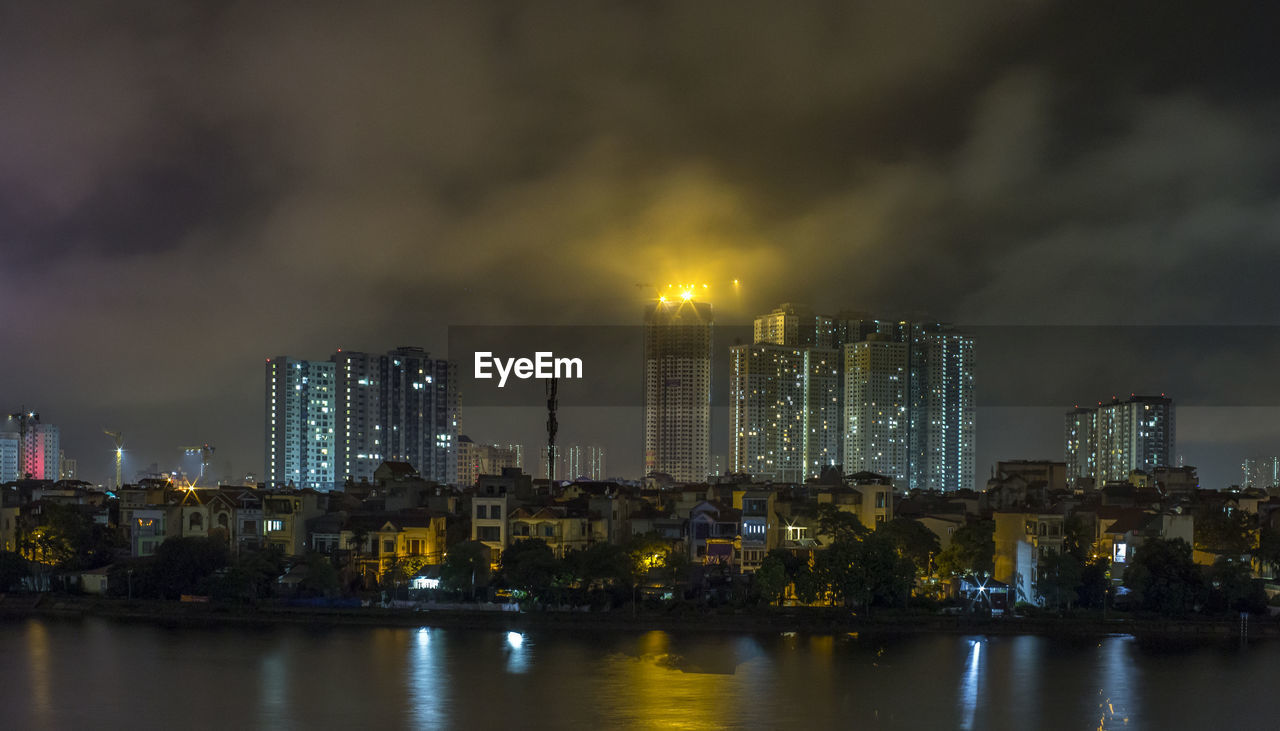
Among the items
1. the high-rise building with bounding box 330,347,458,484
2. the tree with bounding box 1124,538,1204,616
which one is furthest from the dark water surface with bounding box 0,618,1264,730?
the high-rise building with bounding box 330,347,458,484

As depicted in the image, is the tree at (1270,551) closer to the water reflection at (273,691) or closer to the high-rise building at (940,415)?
the water reflection at (273,691)

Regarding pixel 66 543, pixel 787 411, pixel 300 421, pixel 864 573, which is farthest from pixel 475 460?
pixel 864 573

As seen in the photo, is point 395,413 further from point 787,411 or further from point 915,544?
point 915,544

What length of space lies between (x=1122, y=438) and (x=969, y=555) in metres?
20.0

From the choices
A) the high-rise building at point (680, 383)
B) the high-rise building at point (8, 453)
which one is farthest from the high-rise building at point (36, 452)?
the high-rise building at point (680, 383)

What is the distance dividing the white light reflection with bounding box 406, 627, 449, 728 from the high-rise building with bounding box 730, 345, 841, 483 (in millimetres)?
25331

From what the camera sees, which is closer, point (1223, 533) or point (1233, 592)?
point (1233, 592)

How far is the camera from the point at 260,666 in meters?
11.6

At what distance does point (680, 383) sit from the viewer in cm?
4116

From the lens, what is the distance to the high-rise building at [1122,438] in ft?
105

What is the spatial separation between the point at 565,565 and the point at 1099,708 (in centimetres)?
624

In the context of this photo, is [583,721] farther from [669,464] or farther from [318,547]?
[669,464]

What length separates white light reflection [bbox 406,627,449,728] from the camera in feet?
31.8

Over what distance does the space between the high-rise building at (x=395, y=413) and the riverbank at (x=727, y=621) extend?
1920cm
